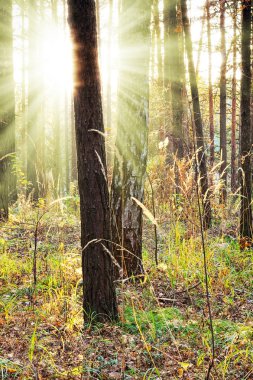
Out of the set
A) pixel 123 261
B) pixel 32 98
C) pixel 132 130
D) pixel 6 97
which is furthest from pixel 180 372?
pixel 32 98

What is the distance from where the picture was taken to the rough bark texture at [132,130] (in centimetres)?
447

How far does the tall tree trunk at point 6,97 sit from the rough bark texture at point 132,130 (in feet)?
15.3

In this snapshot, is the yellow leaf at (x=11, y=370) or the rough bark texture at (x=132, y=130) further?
the rough bark texture at (x=132, y=130)

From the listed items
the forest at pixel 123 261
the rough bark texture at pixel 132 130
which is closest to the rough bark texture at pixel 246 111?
the forest at pixel 123 261

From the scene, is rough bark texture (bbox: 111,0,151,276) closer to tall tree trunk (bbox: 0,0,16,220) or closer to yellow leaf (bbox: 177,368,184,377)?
yellow leaf (bbox: 177,368,184,377)

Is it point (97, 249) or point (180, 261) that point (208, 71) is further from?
point (97, 249)

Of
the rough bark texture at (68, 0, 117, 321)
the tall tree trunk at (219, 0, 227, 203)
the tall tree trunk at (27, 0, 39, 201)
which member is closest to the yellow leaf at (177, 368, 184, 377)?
the rough bark texture at (68, 0, 117, 321)

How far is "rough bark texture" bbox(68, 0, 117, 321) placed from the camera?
9.49 feet

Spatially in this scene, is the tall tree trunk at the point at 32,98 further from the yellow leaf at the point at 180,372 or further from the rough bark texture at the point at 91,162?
the yellow leaf at the point at 180,372

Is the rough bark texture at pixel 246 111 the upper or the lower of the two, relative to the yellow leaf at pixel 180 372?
upper

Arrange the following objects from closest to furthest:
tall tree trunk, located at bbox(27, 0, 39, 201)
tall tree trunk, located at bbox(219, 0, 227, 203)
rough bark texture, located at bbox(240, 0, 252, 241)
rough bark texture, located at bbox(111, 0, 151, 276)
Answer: rough bark texture, located at bbox(111, 0, 151, 276)
rough bark texture, located at bbox(240, 0, 252, 241)
tall tree trunk, located at bbox(219, 0, 227, 203)
tall tree trunk, located at bbox(27, 0, 39, 201)

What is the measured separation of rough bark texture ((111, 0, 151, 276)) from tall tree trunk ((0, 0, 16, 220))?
15.3 ft

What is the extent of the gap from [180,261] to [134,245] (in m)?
0.70

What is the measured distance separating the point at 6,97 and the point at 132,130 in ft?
18.0
